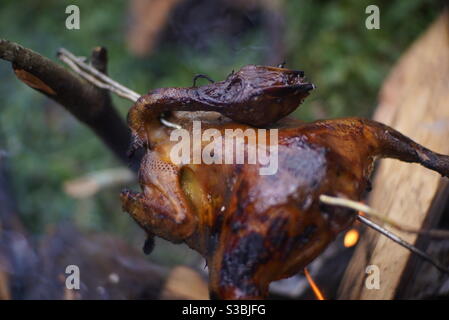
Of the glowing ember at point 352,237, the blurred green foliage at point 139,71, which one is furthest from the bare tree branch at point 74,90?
the blurred green foliage at point 139,71

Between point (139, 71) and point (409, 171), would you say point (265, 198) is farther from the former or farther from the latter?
point (139, 71)

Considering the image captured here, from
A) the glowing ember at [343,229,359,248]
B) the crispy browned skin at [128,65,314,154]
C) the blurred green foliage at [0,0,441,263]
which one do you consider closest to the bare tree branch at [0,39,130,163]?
the crispy browned skin at [128,65,314,154]

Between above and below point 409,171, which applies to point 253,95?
above

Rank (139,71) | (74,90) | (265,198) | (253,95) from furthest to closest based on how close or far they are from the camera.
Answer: (139,71), (74,90), (253,95), (265,198)

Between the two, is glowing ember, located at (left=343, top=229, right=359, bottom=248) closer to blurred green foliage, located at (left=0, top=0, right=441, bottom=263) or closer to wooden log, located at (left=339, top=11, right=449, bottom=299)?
wooden log, located at (left=339, top=11, right=449, bottom=299)

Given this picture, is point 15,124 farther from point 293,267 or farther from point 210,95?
point 293,267

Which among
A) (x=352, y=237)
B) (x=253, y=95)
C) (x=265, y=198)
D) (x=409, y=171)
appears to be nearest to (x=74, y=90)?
(x=253, y=95)
